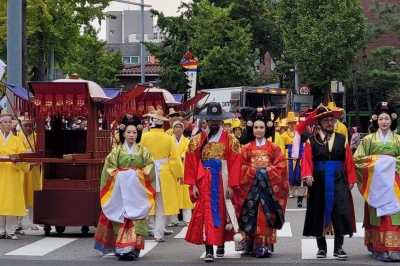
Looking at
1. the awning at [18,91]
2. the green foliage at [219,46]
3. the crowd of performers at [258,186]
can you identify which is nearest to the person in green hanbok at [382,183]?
the crowd of performers at [258,186]

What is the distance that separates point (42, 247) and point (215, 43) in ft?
94.3

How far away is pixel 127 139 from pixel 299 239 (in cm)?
324

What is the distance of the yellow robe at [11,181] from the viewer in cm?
1320

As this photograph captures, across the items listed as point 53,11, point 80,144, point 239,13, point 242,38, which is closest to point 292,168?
point 80,144

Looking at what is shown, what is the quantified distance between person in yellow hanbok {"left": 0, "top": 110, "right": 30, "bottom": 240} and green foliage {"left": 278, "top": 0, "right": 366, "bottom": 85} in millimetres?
24437

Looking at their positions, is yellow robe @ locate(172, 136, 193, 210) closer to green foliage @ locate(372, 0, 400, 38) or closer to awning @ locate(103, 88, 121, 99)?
awning @ locate(103, 88, 121, 99)

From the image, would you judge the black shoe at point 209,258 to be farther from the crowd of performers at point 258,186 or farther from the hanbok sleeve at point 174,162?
the hanbok sleeve at point 174,162

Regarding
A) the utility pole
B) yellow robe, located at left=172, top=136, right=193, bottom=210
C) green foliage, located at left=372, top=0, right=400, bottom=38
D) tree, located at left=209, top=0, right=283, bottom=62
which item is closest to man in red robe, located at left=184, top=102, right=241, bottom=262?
yellow robe, located at left=172, top=136, right=193, bottom=210

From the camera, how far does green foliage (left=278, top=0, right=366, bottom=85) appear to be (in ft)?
119

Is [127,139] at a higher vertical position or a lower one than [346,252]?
higher

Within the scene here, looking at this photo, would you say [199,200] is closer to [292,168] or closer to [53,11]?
[292,168]

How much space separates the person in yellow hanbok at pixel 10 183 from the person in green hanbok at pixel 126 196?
2540 millimetres

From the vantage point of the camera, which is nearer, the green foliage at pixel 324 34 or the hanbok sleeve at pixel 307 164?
the hanbok sleeve at pixel 307 164

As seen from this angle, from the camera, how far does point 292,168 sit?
1919cm
